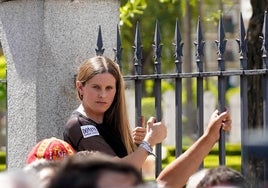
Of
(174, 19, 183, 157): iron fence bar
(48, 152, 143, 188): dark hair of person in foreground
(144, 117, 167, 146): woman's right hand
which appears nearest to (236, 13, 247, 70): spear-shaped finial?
(174, 19, 183, 157): iron fence bar

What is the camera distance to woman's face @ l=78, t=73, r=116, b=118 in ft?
18.1

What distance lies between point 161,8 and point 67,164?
30.2 m

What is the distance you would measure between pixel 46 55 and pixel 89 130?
40.1 inches

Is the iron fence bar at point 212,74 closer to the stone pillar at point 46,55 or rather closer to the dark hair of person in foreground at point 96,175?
the stone pillar at point 46,55

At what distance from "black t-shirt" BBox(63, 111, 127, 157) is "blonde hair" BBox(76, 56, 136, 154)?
36mm

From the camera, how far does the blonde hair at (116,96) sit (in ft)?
18.1

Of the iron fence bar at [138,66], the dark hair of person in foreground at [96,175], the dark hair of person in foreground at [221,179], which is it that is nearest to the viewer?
the dark hair of person in foreground at [96,175]

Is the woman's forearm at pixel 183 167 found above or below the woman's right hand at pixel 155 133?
below

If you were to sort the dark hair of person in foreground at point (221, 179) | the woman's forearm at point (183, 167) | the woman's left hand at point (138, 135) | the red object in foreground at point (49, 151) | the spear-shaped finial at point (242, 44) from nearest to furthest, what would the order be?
the dark hair of person in foreground at point (221, 179) < the red object in foreground at point (49, 151) < the woman's forearm at point (183, 167) < the woman's left hand at point (138, 135) < the spear-shaped finial at point (242, 44)

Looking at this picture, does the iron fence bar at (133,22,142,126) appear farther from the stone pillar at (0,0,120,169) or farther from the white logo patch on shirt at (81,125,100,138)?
the white logo patch on shirt at (81,125,100,138)

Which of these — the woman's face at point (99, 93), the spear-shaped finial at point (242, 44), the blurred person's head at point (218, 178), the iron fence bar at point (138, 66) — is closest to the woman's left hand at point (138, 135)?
the woman's face at point (99, 93)

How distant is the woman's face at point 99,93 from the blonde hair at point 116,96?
0.08 ft

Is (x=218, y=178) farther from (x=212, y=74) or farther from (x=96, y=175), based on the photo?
(x=212, y=74)

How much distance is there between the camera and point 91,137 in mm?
5469
